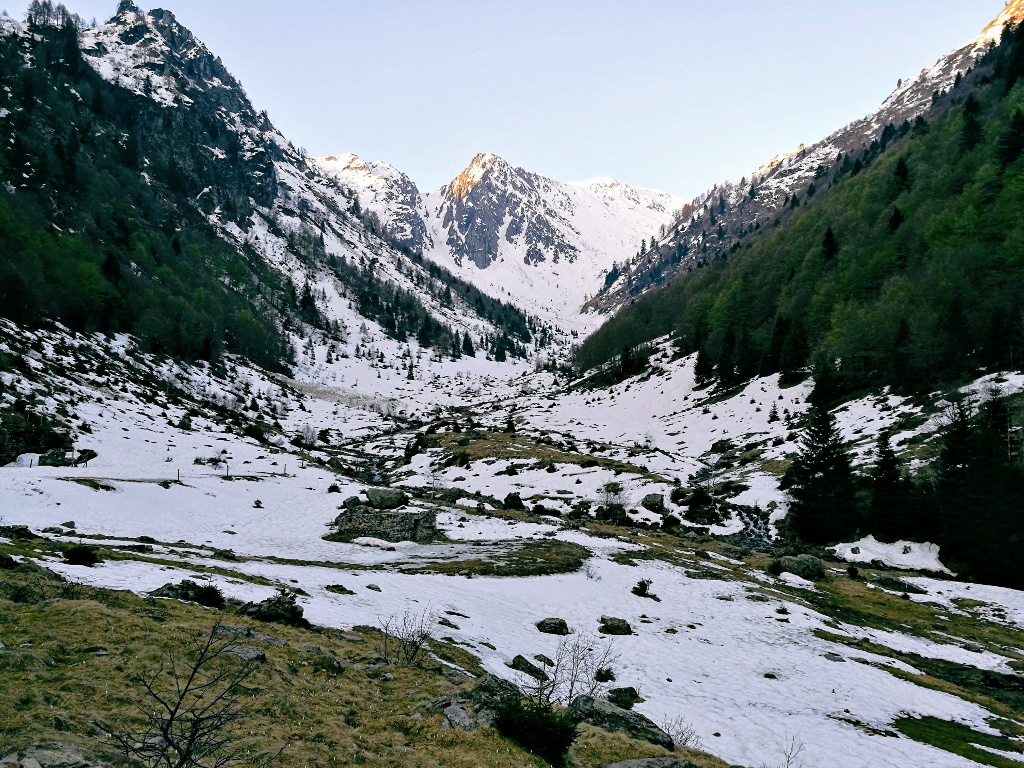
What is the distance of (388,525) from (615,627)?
17528 millimetres

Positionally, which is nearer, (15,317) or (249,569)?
A: (249,569)

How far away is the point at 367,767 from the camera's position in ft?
24.1

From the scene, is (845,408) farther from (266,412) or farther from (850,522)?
(266,412)

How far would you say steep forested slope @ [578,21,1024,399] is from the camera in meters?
56.5

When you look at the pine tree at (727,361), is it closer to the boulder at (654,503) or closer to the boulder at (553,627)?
the boulder at (654,503)

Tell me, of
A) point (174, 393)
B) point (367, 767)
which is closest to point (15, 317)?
point (174, 393)

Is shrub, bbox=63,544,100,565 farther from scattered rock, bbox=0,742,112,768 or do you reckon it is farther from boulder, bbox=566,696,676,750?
boulder, bbox=566,696,676,750

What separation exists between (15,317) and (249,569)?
71.2 metres

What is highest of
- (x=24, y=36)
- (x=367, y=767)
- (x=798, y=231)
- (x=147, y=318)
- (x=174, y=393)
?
(x=24, y=36)

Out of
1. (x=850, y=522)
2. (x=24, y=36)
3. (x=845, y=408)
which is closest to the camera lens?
(x=850, y=522)

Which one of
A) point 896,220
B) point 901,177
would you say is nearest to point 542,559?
point 896,220

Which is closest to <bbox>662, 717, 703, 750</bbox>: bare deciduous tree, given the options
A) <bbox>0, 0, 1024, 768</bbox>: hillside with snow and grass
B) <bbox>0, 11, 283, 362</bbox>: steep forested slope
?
<bbox>0, 0, 1024, 768</bbox>: hillside with snow and grass

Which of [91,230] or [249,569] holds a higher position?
[91,230]

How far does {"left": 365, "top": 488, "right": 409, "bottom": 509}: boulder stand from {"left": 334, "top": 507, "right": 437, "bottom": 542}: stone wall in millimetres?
3548
